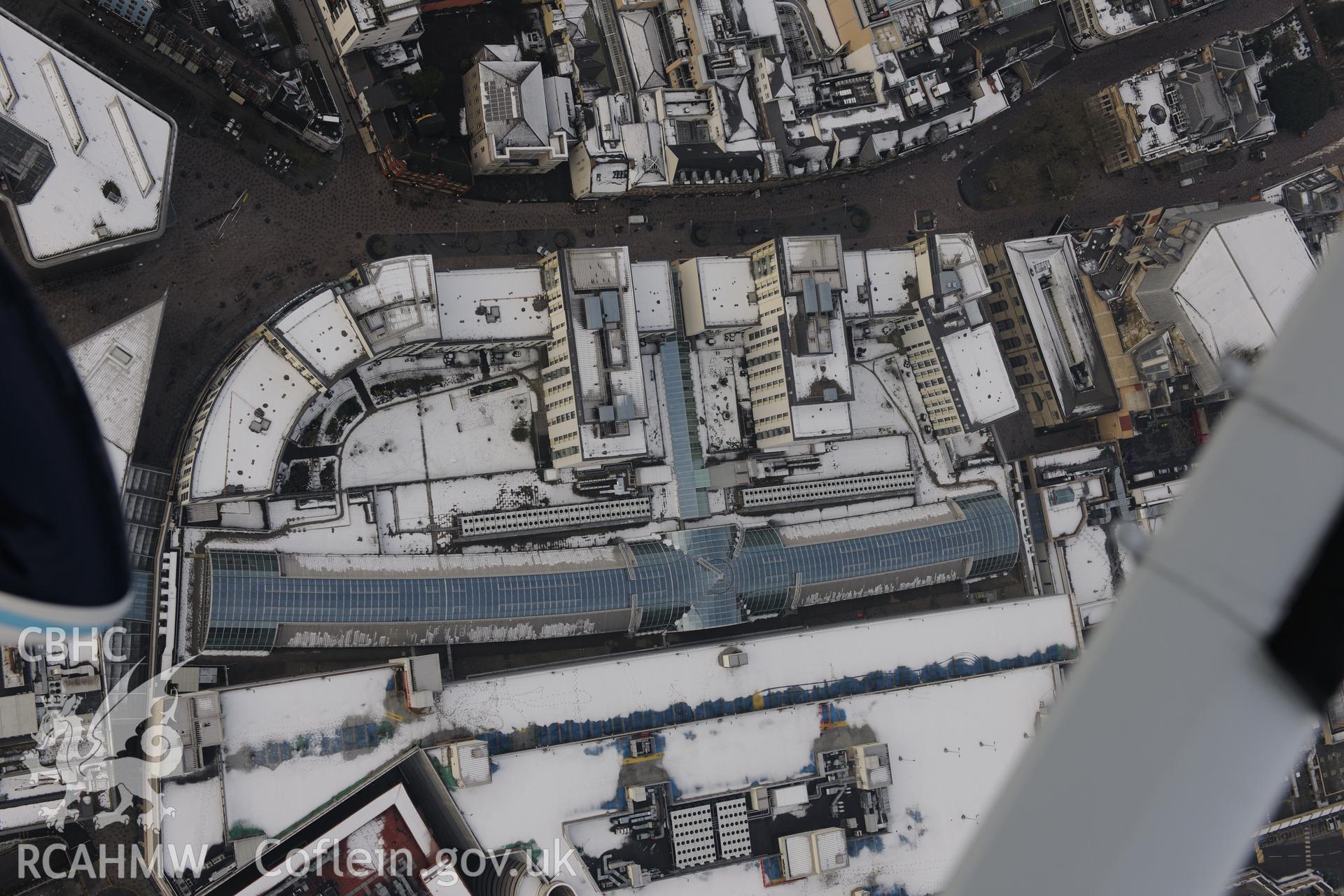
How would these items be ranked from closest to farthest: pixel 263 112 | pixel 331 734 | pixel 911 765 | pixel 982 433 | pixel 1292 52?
pixel 331 734 → pixel 263 112 → pixel 911 765 → pixel 982 433 → pixel 1292 52

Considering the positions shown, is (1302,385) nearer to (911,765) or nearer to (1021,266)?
(911,765)

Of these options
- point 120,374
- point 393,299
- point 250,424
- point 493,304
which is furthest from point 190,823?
point 493,304

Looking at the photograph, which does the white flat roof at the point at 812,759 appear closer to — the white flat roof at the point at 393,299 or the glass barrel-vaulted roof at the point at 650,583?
the glass barrel-vaulted roof at the point at 650,583

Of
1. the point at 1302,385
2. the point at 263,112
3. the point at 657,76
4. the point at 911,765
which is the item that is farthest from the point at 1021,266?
the point at 1302,385

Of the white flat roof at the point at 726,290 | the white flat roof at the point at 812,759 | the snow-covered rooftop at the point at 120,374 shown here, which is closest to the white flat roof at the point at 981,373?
the white flat roof at the point at 726,290

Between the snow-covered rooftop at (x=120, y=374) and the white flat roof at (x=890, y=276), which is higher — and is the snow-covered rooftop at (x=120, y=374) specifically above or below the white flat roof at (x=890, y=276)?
below

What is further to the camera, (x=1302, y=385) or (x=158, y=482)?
(x=158, y=482)
